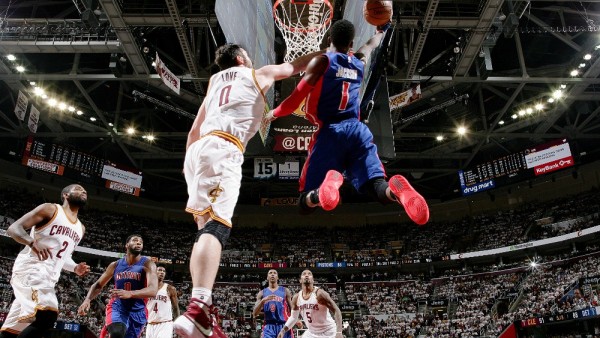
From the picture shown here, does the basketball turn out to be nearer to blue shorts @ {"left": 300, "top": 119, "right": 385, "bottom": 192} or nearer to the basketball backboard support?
blue shorts @ {"left": 300, "top": 119, "right": 385, "bottom": 192}

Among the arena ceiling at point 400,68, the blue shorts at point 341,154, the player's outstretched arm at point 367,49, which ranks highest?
the arena ceiling at point 400,68

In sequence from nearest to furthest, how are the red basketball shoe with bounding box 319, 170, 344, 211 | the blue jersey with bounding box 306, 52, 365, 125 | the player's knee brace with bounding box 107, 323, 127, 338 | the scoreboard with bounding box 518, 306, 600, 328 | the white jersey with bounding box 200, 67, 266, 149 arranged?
the white jersey with bounding box 200, 67, 266, 149 < the red basketball shoe with bounding box 319, 170, 344, 211 < the blue jersey with bounding box 306, 52, 365, 125 < the player's knee brace with bounding box 107, 323, 127, 338 < the scoreboard with bounding box 518, 306, 600, 328

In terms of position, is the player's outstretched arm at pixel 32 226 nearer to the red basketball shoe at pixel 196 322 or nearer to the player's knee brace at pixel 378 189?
the red basketball shoe at pixel 196 322

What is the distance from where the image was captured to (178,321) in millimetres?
3066

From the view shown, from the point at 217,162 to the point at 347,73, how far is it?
215cm

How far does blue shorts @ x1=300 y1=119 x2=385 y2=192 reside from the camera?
5062mm

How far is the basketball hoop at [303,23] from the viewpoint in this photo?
1126 centimetres

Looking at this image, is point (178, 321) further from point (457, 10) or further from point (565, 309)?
point (565, 309)

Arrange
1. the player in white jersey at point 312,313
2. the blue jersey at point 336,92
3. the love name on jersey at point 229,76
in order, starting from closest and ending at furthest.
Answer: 1. the love name on jersey at point 229,76
2. the blue jersey at point 336,92
3. the player in white jersey at point 312,313

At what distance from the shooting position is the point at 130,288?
7.44 metres

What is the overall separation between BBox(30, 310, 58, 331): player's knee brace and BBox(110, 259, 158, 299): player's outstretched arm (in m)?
1.34

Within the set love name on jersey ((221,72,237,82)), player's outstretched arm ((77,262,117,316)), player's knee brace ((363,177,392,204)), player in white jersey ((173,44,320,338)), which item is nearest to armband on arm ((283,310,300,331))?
player's outstretched arm ((77,262,117,316))

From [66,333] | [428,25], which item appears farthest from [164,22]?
[66,333]

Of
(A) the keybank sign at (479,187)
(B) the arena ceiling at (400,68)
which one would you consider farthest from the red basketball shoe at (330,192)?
(A) the keybank sign at (479,187)
